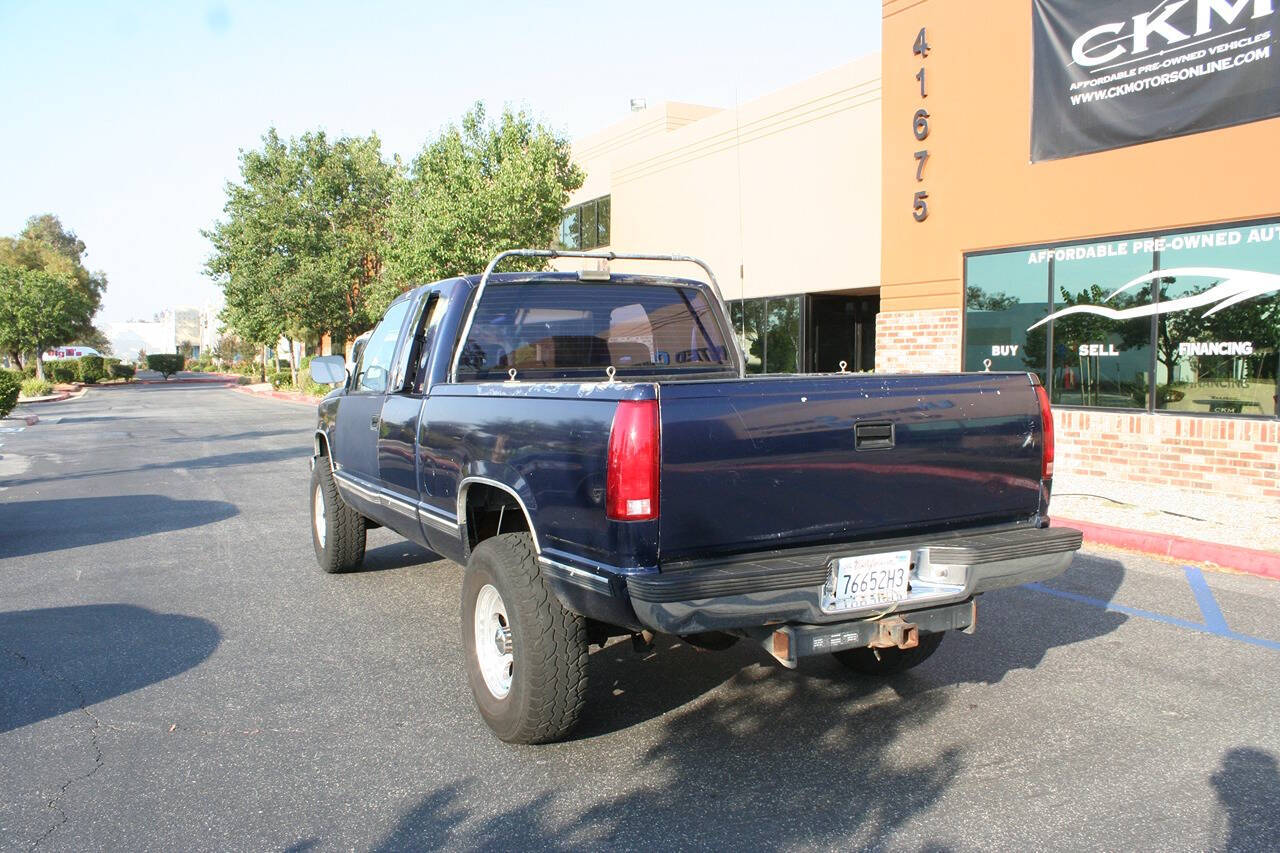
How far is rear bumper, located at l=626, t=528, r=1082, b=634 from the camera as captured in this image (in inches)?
128

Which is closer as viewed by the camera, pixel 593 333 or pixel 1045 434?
pixel 1045 434

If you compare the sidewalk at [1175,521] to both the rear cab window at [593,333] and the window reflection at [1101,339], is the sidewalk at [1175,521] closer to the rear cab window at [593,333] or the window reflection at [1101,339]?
the window reflection at [1101,339]

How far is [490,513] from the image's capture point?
465 centimetres

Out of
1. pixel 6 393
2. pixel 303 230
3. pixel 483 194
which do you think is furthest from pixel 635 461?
pixel 303 230

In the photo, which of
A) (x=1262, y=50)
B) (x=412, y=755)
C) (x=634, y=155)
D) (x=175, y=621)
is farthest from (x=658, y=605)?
(x=634, y=155)

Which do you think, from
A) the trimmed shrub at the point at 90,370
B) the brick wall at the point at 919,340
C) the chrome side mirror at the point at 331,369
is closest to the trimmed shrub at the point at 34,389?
the trimmed shrub at the point at 90,370

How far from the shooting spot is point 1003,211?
12.0 metres

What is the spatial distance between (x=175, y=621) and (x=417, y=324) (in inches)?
94.8

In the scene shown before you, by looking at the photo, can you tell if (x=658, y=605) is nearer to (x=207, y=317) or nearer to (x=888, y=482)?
(x=888, y=482)

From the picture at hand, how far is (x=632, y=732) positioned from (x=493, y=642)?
27.8 inches

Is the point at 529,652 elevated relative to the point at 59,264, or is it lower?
lower

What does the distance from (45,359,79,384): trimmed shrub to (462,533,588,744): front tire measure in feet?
202

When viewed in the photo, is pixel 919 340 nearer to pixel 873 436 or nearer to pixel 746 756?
pixel 873 436

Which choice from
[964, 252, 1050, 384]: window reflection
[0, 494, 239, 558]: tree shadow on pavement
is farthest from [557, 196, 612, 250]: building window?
[0, 494, 239, 558]: tree shadow on pavement
